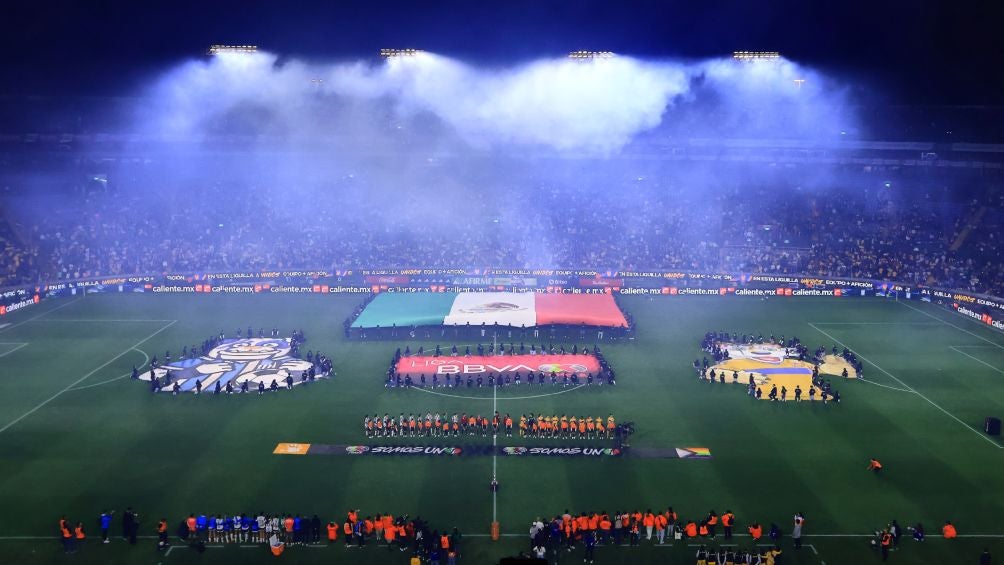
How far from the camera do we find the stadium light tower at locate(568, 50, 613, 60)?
2762 inches

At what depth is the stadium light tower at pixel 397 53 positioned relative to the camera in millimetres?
72938

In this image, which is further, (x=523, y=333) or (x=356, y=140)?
(x=356, y=140)

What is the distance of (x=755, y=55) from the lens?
73312 millimetres

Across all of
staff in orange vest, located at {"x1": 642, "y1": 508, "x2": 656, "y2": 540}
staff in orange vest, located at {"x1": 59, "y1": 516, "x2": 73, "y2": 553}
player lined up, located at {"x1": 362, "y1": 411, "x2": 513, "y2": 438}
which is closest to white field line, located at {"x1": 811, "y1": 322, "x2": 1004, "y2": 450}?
staff in orange vest, located at {"x1": 642, "y1": 508, "x2": 656, "y2": 540}

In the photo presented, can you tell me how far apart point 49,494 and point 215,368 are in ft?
50.6

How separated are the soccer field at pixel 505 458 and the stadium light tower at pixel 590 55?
3099 centimetres

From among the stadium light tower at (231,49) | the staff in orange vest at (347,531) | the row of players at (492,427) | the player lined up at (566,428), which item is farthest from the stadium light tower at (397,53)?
the staff in orange vest at (347,531)

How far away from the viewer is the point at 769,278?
6775 centimetres

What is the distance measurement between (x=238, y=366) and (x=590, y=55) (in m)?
43.0

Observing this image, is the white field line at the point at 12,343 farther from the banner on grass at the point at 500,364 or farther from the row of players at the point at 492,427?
the row of players at the point at 492,427

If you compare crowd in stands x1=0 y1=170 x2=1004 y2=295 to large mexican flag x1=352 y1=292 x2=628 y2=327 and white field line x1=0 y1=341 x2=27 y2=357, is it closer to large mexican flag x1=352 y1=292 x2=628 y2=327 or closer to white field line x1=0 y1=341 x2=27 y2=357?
large mexican flag x1=352 y1=292 x2=628 y2=327

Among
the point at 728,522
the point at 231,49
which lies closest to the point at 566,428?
the point at 728,522

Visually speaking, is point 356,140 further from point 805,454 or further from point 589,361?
point 805,454

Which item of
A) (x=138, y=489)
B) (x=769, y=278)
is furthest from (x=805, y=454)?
(x=769, y=278)
